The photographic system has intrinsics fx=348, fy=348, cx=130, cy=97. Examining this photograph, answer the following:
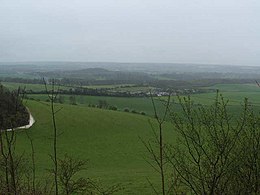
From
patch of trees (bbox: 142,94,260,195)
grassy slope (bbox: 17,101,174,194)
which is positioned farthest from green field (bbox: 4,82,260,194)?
patch of trees (bbox: 142,94,260,195)

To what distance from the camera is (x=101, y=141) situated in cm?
4519

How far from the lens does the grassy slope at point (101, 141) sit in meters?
30.5

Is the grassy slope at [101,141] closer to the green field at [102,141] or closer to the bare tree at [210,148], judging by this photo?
the green field at [102,141]

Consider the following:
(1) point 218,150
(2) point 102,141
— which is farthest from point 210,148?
(2) point 102,141

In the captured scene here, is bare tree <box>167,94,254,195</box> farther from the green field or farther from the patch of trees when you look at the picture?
the green field

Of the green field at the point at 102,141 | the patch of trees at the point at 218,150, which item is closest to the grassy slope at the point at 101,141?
the green field at the point at 102,141

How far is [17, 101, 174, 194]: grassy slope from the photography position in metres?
30.5

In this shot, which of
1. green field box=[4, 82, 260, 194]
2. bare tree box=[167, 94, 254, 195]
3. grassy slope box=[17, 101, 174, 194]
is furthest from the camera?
grassy slope box=[17, 101, 174, 194]

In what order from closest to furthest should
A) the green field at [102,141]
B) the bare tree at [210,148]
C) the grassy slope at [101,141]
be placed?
the bare tree at [210,148] < the green field at [102,141] < the grassy slope at [101,141]

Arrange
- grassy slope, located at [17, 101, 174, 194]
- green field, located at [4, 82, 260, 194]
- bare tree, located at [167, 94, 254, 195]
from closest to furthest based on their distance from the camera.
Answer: bare tree, located at [167, 94, 254, 195]
green field, located at [4, 82, 260, 194]
grassy slope, located at [17, 101, 174, 194]

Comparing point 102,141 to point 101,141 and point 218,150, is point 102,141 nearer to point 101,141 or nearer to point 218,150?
point 101,141

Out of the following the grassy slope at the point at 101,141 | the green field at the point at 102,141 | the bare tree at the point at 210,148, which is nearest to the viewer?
the bare tree at the point at 210,148

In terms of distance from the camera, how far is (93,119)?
2112 inches

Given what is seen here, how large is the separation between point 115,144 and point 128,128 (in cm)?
794
